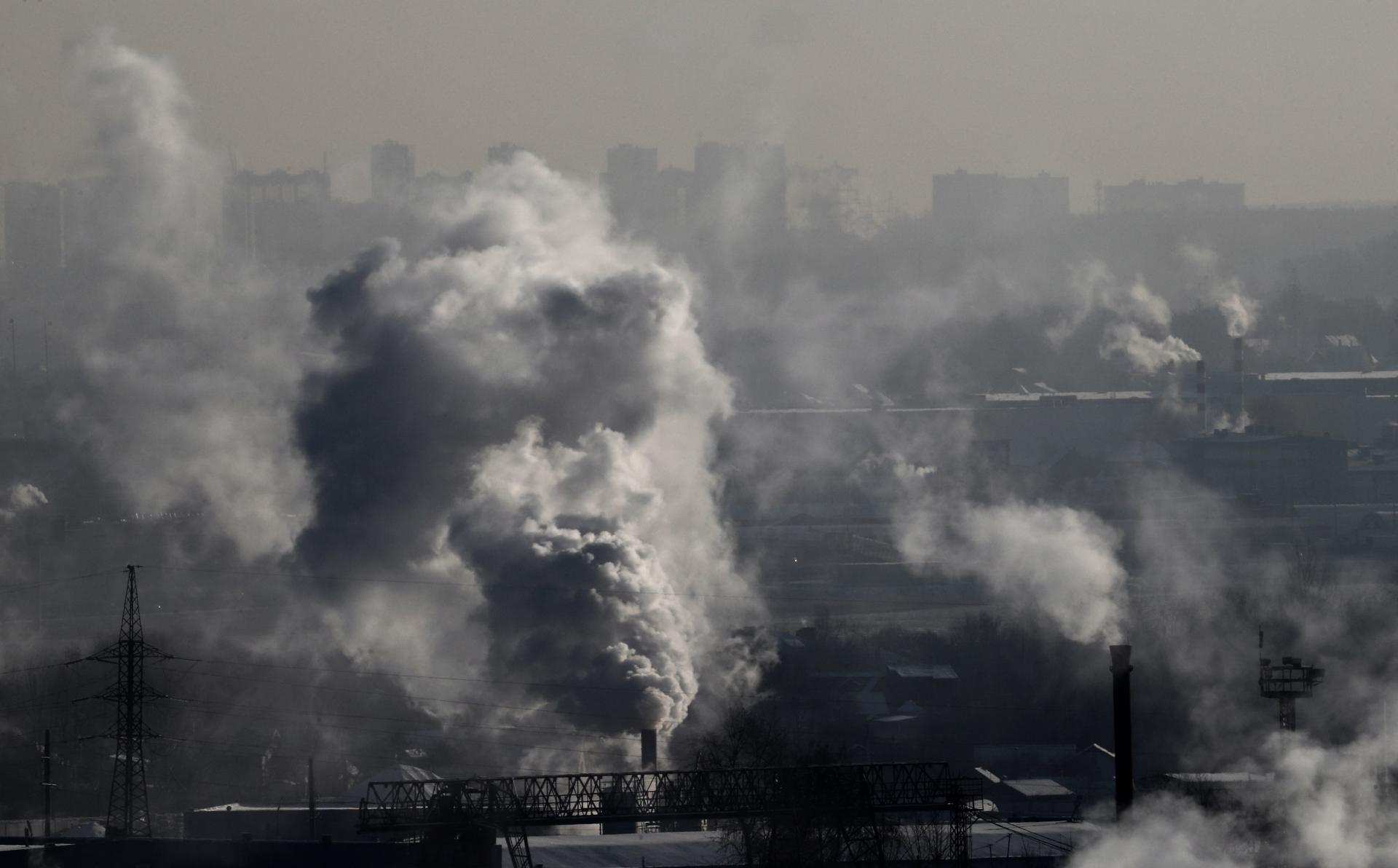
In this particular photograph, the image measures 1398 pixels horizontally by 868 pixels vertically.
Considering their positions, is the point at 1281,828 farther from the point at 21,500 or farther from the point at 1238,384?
the point at 1238,384

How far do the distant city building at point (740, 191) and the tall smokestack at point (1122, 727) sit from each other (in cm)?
10677

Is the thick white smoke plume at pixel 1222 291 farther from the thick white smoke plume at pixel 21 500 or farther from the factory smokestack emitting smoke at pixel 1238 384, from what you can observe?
the thick white smoke plume at pixel 21 500

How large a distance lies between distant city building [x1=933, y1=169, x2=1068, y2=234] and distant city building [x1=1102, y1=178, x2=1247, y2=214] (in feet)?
15.1

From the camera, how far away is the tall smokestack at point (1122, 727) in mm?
31328

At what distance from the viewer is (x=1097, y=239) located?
159 m

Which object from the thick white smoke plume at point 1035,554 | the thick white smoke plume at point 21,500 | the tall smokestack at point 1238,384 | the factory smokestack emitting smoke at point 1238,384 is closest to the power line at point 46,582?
the thick white smoke plume at point 21,500

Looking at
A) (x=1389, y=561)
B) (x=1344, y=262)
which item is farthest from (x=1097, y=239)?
(x=1389, y=561)

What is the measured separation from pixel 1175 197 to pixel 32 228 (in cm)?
10037

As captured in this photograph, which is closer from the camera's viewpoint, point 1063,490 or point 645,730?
point 645,730

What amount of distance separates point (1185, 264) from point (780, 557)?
84938 mm

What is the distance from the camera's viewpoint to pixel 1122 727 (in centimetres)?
3191

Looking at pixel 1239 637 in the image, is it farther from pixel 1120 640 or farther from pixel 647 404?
pixel 647 404

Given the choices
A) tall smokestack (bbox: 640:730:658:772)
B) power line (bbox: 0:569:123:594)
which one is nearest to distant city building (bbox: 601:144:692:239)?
power line (bbox: 0:569:123:594)

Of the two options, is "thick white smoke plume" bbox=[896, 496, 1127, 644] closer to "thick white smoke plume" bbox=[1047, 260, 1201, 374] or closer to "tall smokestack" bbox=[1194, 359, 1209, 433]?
Result: "tall smokestack" bbox=[1194, 359, 1209, 433]
